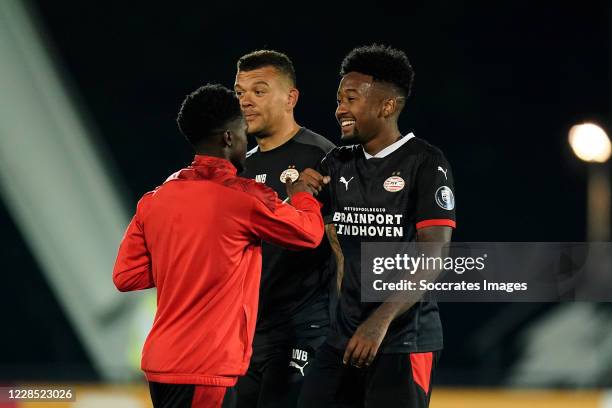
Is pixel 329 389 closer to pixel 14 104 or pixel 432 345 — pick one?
pixel 432 345

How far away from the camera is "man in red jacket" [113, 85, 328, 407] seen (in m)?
2.97

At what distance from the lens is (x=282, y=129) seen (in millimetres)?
4086

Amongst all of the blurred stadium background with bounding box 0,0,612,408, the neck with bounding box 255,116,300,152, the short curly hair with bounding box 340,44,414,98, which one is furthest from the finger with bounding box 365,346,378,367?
the blurred stadium background with bounding box 0,0,612,408

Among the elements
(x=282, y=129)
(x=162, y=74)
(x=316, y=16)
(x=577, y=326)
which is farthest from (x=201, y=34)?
(x=282, y=129)

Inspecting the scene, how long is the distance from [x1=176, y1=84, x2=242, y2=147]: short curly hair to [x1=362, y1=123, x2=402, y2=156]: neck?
56 centimetres

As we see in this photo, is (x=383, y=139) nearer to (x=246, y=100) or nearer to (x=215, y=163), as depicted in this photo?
(x=215, y=163)

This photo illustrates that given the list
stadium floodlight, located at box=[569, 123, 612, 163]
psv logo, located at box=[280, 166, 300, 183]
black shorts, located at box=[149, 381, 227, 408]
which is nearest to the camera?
black shorts, located at box=[149, 381, 227, 408]

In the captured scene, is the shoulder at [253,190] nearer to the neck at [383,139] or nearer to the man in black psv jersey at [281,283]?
the neck at [383,139]

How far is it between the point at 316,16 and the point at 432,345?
819 centimetres

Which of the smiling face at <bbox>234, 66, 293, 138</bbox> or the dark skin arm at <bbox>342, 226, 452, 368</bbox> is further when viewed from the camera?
the smiling face at <bbox>234, 66, 293, 138</bbox>

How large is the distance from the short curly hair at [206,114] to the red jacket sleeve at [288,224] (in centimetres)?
29

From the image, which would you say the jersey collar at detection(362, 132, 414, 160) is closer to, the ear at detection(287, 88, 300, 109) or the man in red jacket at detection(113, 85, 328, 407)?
the man in red jacket at detection(113, 85, 328, 407)

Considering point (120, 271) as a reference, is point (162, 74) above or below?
above

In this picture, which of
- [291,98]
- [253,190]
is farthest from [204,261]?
[291,98]
